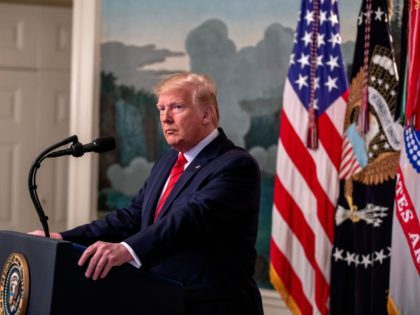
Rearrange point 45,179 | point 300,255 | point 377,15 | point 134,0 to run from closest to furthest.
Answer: point 377,15 < point 300,255 < point 134,0 < point 45,179

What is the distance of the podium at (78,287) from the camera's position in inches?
82.5

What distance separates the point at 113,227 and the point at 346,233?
196cm

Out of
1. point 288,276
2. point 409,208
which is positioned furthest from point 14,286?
point 288,276

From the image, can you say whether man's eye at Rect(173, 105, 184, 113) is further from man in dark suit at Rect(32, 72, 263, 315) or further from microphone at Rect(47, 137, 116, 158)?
microphone at Rect(47, 137, 116, 158)

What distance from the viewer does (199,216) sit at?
2449 millimetres

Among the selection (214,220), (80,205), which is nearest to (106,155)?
(80,205)

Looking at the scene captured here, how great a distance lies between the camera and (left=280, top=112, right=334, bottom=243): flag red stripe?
4.54m

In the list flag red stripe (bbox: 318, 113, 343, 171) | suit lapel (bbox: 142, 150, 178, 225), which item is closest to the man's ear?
suit lapel (bbox: 142, 150, 178, 225)

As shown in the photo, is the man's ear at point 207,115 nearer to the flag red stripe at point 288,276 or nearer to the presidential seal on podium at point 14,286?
the presidential seal on podium at point 14,286

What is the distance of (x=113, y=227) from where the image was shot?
9.52 feet

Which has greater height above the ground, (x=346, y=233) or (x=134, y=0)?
(x=134, y=0)

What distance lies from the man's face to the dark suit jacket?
0.29 ft

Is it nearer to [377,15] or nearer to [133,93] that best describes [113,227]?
[377,15]

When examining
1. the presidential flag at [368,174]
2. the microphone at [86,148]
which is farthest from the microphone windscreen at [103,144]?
the presidential flag at [368,174]
